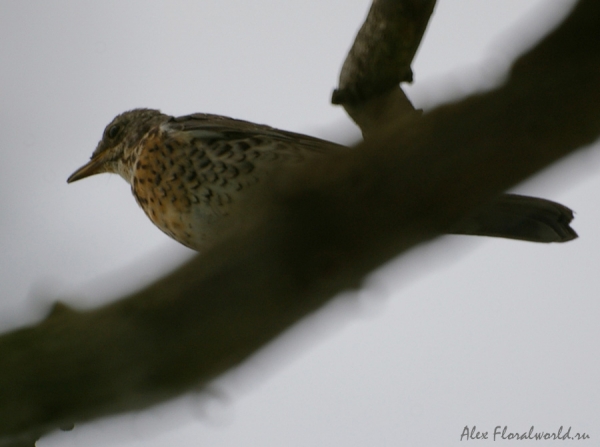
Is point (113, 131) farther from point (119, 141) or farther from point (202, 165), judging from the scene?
point (202, 165)

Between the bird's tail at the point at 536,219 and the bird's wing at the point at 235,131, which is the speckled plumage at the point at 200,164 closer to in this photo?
the bird's wing at the point at 235,131

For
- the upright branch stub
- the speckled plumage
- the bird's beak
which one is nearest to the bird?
the speckled plumage

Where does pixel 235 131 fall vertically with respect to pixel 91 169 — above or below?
below

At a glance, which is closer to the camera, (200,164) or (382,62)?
(382,62)

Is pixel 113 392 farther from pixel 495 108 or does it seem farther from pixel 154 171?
pixel 154 171

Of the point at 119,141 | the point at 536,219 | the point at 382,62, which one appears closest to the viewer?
the point at 536,219

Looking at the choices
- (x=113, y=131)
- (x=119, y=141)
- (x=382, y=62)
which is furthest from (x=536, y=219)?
(x=113, y=131)
